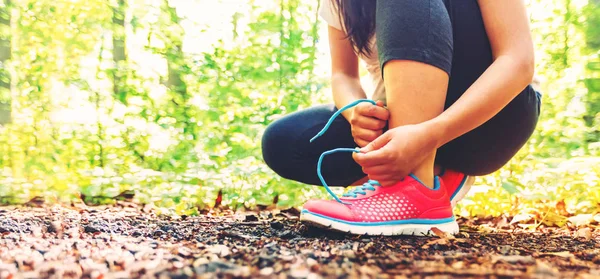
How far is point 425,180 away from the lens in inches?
49.8

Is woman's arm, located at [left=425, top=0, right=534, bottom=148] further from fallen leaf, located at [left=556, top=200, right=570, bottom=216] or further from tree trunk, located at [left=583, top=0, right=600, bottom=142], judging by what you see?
tree trunk, located at [left=583, top=0, right=600, bottom=142]

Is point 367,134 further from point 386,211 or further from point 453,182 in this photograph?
point 453,182

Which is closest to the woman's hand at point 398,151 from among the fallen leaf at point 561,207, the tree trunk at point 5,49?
the fallen leaf at point 561,207

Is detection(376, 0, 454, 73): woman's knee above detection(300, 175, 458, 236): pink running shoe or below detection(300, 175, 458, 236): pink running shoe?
above

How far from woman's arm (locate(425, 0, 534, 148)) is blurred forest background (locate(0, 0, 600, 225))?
96 centimetres

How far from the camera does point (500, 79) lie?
3.93ft

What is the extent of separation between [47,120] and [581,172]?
364 cm

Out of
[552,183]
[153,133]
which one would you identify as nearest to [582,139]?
[552,183]

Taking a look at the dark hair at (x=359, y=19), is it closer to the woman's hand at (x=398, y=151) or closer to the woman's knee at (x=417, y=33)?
the woman's knee at (x=417, y=33)

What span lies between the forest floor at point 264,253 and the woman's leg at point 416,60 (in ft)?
1.03

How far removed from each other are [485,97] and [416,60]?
207 mm

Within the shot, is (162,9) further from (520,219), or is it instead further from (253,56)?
(520,219)

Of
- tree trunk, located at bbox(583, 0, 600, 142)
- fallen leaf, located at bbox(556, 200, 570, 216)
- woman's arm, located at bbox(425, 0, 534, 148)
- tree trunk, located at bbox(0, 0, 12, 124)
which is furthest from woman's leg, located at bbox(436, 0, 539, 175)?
tree trunk, located at bbox(0, 0, 12, 124)

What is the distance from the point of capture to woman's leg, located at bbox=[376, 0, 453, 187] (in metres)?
1.20
